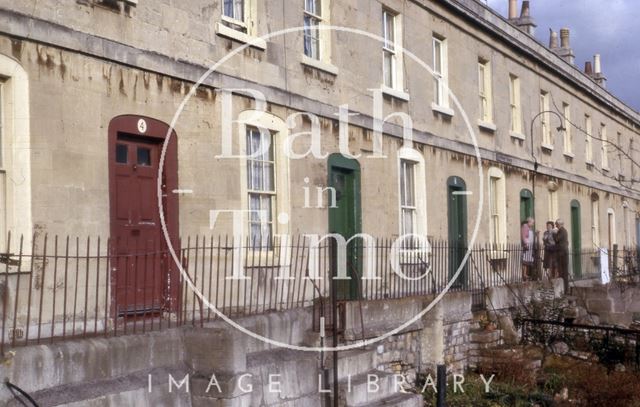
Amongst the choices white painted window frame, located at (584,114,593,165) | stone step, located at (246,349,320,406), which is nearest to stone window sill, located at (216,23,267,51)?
stone step, located at (246,349,320,406)

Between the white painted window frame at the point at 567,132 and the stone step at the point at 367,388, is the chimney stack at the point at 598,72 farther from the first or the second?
the stone step at the point at 367,388

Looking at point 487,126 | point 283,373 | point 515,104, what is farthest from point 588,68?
point 283,373

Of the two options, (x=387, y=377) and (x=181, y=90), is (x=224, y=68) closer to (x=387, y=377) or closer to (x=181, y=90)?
(x=181, y=90)

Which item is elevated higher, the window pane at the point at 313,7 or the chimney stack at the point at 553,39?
the chimney stack at the point at 553,39

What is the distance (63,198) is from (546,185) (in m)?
18.3

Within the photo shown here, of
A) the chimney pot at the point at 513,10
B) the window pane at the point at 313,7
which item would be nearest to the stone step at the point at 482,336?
the window pane at the point at 313,7

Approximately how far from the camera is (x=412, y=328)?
45.1ft

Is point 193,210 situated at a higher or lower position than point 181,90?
lower

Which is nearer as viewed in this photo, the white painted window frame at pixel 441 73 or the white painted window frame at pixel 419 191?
the white painted window frame at pixel 419 191

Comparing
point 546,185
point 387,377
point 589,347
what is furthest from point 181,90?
point 546,185

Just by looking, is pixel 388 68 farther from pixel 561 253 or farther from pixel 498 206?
pixel 561 253

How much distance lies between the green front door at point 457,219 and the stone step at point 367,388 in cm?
709

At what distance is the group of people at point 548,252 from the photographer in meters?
21.9

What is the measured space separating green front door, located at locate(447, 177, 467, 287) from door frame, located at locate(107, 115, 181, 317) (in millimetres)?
8120
